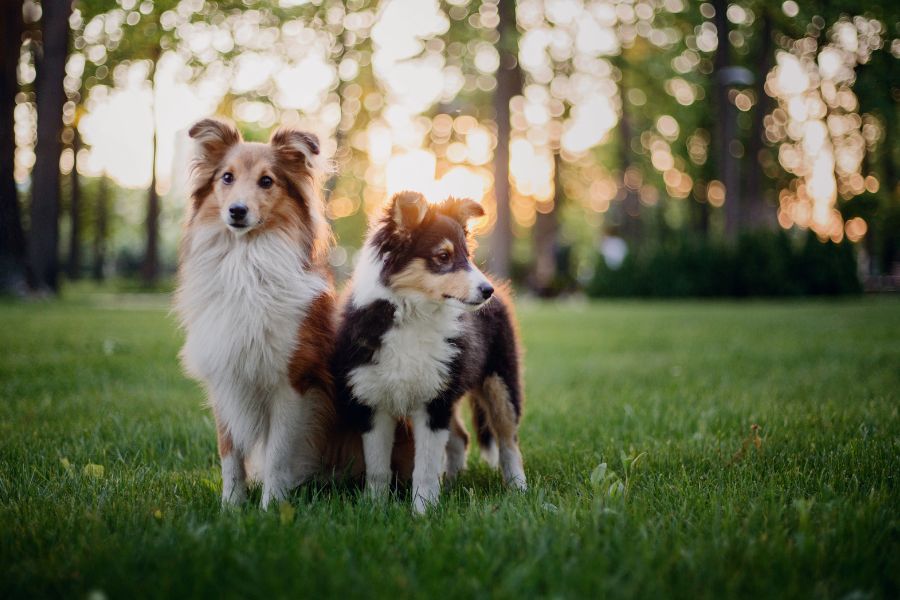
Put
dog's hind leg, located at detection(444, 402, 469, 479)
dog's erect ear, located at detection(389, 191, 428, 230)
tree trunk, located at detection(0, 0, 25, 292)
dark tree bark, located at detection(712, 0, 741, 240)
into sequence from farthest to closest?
1. dark tree bark, located at detection(712, 0, 741, 240)
2. tree trunk, located at detection(0, 0, 25, 292)
3. dog's hind leg, located at detection(444, 402, 469, 479)
4. dog's erect ear, located at detection(389, 191, 428, 230)

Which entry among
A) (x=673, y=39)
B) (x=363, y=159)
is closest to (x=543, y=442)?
(x=673, y=39)

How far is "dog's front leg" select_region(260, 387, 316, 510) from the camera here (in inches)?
138

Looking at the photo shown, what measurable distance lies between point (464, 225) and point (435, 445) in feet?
4.48

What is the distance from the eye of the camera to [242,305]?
3.54 meters

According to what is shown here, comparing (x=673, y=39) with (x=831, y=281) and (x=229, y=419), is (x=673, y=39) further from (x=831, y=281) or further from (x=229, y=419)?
(x=229, y=419)

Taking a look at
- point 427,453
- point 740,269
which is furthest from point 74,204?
point 427,453

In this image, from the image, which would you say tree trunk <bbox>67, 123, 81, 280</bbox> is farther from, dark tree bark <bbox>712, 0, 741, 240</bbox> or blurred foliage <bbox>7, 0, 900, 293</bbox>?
dark tree bark <bbox>712, 0, 741, 240</bbox>

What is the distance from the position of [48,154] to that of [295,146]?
49.8 feet

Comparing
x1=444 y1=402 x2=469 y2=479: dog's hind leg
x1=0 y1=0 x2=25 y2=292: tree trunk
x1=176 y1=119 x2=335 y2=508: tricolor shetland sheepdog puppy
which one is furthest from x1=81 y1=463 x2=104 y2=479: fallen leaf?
x1=0 y1=0 x2=25 y2=292: tree trunk

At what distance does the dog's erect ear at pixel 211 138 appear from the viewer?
377 centimetres

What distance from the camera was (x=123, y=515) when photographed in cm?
300

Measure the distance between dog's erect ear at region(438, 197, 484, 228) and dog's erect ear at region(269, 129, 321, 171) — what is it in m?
0.81

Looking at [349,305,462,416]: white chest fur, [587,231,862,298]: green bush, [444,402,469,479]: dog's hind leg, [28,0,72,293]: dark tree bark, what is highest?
[28,0,72,293]: dark tree bark

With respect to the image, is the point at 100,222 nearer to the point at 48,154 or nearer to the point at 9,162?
the point at 9,162
